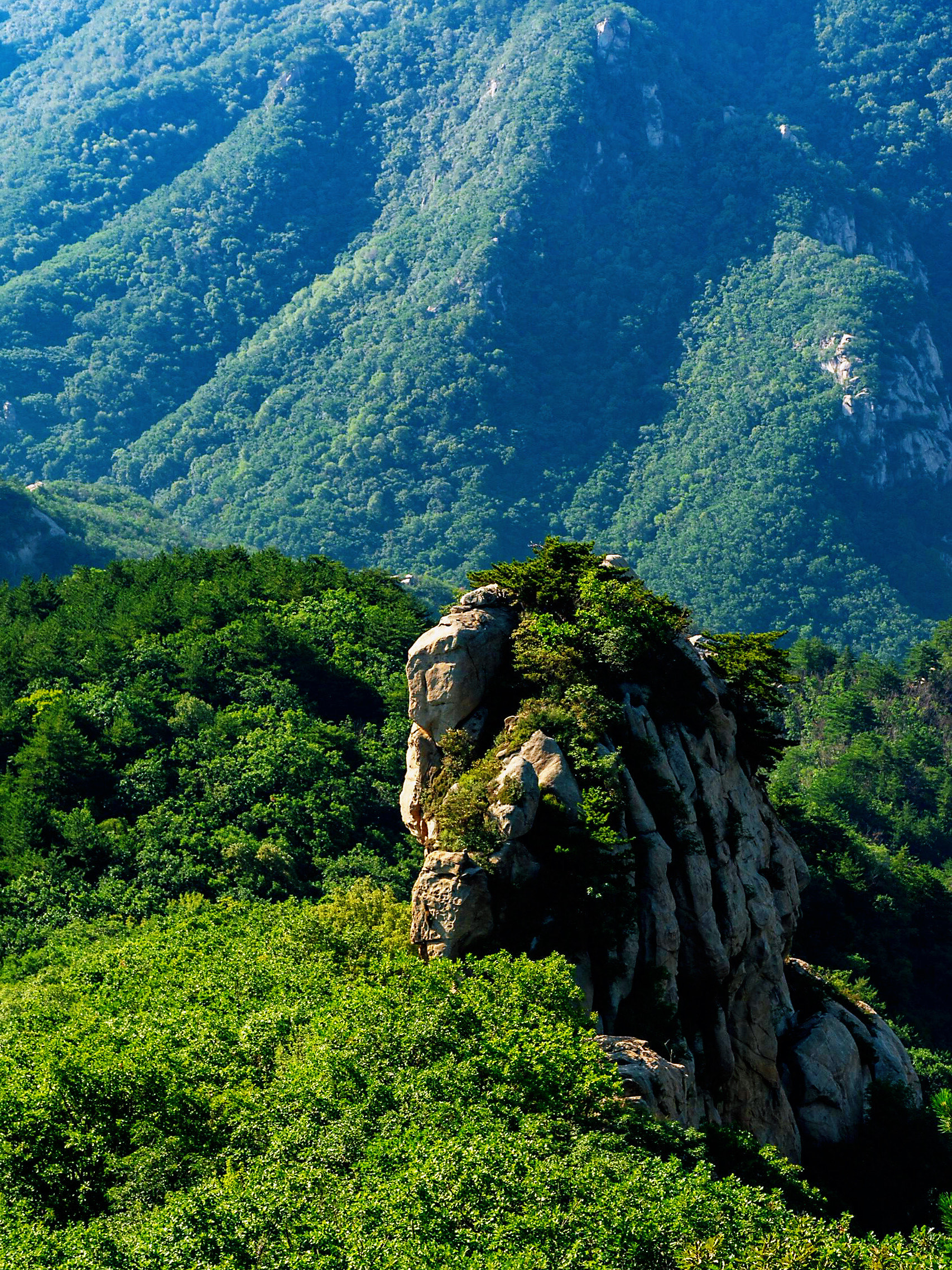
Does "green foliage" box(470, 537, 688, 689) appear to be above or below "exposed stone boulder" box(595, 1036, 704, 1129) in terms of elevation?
above

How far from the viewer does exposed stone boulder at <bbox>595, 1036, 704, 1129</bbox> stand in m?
30.3

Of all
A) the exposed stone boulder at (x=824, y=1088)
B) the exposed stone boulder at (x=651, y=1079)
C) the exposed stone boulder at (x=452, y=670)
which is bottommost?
the exposed stone boulder at (x=824, y=1088)

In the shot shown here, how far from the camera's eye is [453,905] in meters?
33.4

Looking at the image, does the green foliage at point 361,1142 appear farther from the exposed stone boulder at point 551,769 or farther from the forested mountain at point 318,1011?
the exposed stone boulder at point 551,769

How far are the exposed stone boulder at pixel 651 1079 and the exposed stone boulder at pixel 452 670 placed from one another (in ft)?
32.6

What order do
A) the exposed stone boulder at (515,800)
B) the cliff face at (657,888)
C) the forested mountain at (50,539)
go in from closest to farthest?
the cliff face at (657,888) < the exposed stone boulder at (515,800) < the forested mountain at (50,539)

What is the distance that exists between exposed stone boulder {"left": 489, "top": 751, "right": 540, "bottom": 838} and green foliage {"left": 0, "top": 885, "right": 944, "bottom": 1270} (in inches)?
133

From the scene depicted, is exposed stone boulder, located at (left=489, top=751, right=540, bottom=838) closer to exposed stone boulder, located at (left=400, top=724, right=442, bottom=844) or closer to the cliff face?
the cliff face

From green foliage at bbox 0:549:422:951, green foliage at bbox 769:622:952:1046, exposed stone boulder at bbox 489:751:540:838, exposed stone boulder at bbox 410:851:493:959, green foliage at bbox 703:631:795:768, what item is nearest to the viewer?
exposed stone boulder at bbox 410:851:493:959

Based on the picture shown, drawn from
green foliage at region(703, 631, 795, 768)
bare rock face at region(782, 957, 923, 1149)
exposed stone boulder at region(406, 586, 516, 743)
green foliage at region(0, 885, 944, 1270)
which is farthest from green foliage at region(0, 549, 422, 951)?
green foliage at region(0, 885, 944, 1270)

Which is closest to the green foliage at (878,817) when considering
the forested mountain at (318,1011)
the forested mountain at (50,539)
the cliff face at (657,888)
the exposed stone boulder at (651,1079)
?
the forested mountain at (318,1011)

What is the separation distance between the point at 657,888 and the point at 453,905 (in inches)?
224

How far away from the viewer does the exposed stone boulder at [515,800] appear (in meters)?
34.5

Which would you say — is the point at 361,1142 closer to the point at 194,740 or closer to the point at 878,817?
the point at 194,740
